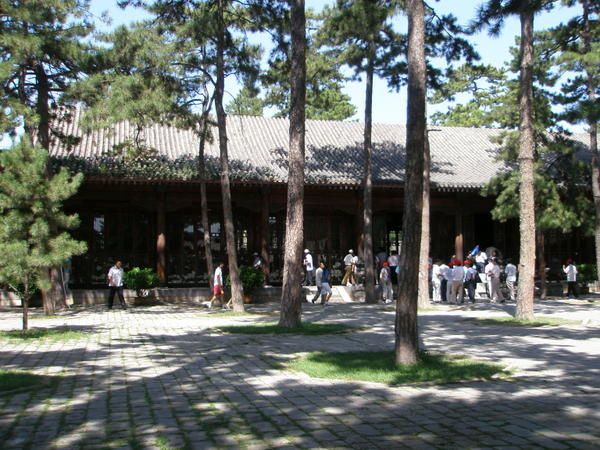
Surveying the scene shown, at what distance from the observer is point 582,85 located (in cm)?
1916

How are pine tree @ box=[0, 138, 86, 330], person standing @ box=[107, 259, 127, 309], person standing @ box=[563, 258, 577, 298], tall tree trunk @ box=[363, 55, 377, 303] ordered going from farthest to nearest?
person standing @ box=[563, 258, 577, 298], tall tree trunk @ box=[363, 55, 377, 303], person standing @ box=[107, 259, 127, 309], pine tree @ box=[0, 138, 86, 330]

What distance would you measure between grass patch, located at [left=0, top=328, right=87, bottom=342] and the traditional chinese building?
7947mm

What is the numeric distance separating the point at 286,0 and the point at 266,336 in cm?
875

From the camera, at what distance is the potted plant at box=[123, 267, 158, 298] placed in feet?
68.0

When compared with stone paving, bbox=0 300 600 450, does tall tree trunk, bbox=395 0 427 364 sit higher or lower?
higher

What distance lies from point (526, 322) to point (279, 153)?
1240cm

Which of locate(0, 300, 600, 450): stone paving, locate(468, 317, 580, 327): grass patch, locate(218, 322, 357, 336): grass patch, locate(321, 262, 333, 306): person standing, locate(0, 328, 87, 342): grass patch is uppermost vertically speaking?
locate(321, 262, 333, 306): person standing

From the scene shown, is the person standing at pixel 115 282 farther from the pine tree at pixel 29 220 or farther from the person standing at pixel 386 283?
the person standing at pixel 386 283

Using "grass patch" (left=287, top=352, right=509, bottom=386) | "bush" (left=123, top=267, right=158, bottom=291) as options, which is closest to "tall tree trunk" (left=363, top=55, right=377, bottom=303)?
"bush" (left=123, top=267, right=158, bottom=291)

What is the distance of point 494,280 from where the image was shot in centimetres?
2122

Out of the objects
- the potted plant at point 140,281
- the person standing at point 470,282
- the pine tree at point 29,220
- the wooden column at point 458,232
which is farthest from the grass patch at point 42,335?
the wooden column at point 458,232

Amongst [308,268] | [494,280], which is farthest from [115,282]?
[494,280]

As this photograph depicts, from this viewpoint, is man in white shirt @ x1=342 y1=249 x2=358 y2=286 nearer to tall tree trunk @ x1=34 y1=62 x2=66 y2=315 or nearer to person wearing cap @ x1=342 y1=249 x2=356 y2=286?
person wearing cap @ x1=342 y1=249 x2=356 y2=286

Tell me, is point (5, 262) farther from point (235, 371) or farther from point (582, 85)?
point (582, 85)
